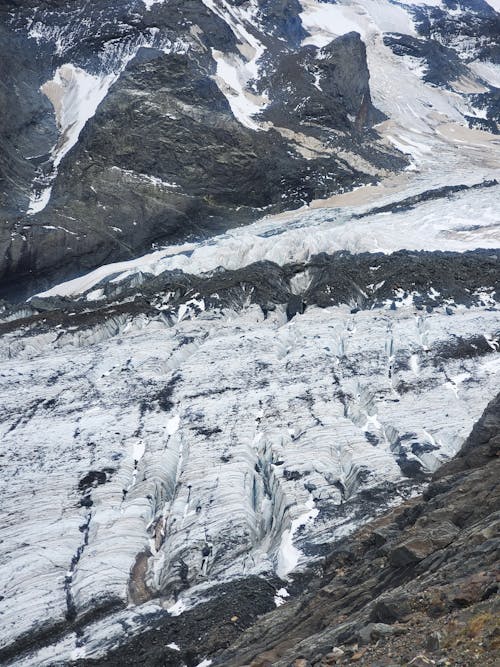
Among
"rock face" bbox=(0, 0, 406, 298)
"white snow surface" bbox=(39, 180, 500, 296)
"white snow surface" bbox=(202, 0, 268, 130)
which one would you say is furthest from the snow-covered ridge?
"white snow surface" bbox=(39, 180, 500, 296)

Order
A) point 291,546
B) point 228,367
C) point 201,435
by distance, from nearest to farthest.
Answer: point 291,546 < point 201,435 < point 228,367

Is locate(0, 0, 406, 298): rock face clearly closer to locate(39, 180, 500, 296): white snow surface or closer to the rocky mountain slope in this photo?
the rocky mountain slope

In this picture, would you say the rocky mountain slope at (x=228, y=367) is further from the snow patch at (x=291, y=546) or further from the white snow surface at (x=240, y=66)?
the white snow surface at (x=240, y=66)

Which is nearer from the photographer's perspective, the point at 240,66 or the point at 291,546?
the point at 291,546

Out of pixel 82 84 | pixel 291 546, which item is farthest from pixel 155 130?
pixel 291 546

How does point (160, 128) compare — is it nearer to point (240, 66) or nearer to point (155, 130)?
point (155, 130)

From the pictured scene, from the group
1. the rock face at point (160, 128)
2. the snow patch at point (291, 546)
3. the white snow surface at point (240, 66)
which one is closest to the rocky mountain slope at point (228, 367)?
the snow patch at point (291, 546)

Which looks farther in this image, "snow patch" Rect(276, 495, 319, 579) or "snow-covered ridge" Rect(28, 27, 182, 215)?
"snow-covered ridge" Rect(28, 27, 182, 215)

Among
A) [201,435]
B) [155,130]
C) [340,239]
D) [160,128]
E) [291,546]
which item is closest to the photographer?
[291,546]

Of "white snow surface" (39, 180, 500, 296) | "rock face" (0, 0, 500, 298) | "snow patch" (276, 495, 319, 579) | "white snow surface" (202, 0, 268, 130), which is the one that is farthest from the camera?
"white snow surface" (202, 0, 268, 130)
